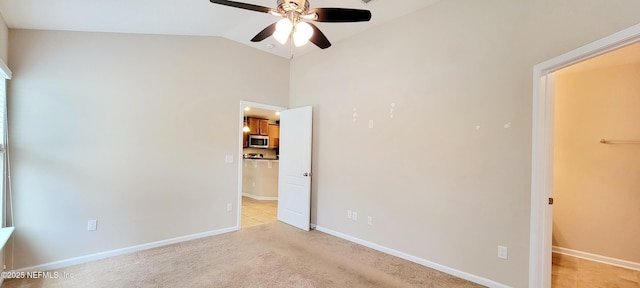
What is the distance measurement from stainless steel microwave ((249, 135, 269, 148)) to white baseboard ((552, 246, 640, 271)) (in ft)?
24.0

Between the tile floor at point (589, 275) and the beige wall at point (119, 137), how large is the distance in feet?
13.8

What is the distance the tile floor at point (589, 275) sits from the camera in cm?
256

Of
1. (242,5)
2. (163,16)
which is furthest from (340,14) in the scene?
(163,16)

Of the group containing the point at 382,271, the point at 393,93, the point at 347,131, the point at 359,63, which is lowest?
the point at 382,271

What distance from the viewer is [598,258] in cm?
311

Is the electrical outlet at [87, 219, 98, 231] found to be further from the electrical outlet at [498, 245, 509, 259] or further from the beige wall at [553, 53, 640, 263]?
the beige wall at [553, 53, 640, 263]

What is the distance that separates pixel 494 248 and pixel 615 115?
8.04ft

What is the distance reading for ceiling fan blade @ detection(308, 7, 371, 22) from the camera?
1954mm

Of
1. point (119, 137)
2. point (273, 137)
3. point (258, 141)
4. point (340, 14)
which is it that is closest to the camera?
point (340, 14)

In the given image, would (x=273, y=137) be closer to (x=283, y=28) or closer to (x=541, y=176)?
(x=283, y=28)

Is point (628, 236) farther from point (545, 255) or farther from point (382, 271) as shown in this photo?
point (382, 271)

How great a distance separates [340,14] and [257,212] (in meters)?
4.32

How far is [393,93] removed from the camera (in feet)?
10.8

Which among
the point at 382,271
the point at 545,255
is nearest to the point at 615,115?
the point at 545,255
